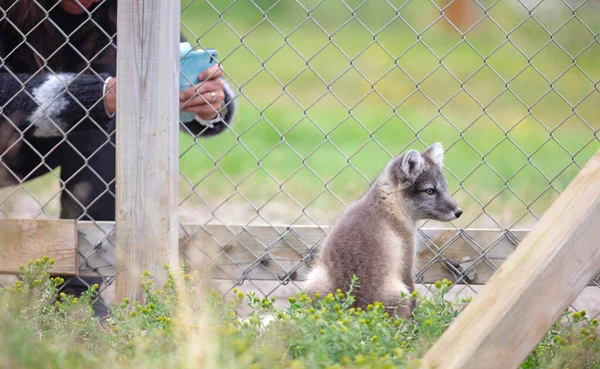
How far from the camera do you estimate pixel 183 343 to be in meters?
2.19

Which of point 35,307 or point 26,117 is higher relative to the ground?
point 26,117

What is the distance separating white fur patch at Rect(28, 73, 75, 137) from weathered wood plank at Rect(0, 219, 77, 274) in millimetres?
528

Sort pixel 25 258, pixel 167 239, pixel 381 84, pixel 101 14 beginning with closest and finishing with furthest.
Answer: pixel 167 239, pixel 25 258, pixel 101 14, pixel 381 84

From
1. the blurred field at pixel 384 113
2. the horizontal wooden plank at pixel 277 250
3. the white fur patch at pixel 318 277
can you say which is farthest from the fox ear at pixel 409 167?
the white fur patch at pixel 318 277

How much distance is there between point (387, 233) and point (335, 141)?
8.51 meters

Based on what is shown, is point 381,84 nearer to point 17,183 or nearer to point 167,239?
point 17,183

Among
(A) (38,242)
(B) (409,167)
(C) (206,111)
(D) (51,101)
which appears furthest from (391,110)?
(A) (38,242)

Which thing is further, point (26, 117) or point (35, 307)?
point (26, 117)

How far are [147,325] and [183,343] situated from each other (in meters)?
0.40

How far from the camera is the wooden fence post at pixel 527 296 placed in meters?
1.95

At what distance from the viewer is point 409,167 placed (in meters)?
3.82

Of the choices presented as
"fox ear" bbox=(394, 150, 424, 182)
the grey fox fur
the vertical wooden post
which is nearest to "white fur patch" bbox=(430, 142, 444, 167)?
the grey fox fur

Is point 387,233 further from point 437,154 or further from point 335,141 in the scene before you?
point 335,141

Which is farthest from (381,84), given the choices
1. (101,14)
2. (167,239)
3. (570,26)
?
(167,239)
